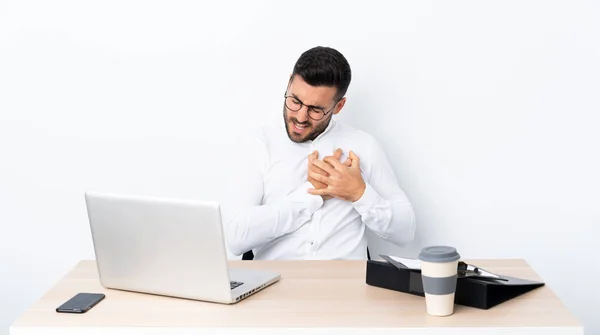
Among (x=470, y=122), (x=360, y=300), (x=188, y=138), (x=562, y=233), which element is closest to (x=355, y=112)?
(x=470, y=122)

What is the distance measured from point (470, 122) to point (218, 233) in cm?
169

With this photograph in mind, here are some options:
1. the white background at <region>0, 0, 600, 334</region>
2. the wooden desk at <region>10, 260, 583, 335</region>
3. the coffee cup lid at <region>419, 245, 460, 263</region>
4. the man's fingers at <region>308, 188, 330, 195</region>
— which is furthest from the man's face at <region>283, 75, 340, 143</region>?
the coffee cup lid at <region>419, 245, 460, 263</region>

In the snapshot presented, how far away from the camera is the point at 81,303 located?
2070 mm

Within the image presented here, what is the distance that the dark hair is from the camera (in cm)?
292

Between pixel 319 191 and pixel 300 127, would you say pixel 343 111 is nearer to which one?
pixel 300 127

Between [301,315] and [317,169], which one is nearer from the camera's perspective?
[301,315]

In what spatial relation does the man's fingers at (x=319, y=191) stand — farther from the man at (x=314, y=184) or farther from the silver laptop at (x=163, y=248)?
the silver laptop at (x=163, y=248)

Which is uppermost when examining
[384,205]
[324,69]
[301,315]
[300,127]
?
[324,69]

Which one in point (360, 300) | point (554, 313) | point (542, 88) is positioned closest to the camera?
point (554, 313)

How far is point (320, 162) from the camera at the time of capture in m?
2.95

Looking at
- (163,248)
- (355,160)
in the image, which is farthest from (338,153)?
(163,248)

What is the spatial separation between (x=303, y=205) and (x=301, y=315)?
3.37 feet

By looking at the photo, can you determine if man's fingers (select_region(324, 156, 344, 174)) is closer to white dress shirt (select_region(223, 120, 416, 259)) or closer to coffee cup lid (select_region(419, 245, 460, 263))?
white dress shirt (select_region(223, 120, 416, 259))

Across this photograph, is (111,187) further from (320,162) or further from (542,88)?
(542,88)
